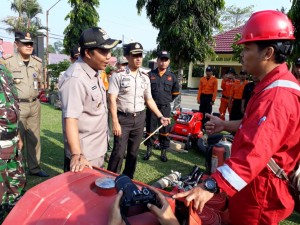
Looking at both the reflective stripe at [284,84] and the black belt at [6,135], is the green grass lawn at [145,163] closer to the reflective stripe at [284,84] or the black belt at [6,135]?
the black belt at [6,135]

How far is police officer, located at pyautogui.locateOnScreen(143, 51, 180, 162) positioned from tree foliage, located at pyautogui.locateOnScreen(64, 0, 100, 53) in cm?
1169

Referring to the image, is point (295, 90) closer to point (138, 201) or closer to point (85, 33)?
point (138, 201)

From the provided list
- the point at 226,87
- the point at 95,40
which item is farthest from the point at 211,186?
the point at 226,87

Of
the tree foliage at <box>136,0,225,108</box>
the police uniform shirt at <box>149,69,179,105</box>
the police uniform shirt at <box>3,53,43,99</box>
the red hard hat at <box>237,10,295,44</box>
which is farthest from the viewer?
the tree foliage at <box>136,0,225,108</box>

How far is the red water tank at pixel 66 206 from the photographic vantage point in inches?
48.4

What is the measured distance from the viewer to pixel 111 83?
12.5 ft

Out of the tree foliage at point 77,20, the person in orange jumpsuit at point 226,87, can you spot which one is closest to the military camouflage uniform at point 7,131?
the person in orange jumpsuit at point 226,87

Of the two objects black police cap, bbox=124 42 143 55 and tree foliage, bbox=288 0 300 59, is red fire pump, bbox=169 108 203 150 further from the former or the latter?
black police cap, bbox=124 42 143 55

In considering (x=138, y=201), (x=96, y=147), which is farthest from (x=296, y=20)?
(x=138, y=201)

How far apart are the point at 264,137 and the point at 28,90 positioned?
3.61 meters

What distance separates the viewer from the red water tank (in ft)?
4.03

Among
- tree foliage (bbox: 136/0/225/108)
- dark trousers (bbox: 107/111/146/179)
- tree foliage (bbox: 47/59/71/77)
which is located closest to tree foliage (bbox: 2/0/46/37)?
tree foliage (bbox: 47/59/71/77)

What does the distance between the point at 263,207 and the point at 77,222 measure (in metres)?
1.00

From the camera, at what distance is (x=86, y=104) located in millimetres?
2266
